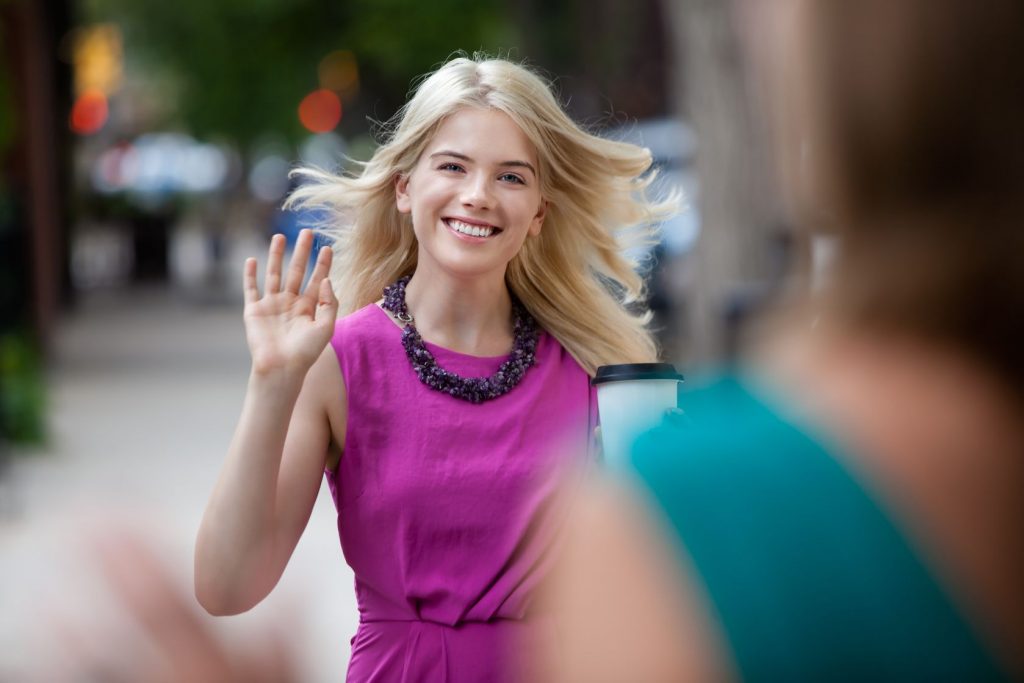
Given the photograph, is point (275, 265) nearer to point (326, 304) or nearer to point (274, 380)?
point (326, 304)

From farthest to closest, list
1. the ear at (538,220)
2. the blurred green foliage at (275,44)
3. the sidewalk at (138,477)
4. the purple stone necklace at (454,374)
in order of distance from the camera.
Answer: the blurred green foliage at (275,44) → the ear at (538,220) → the purple stone necklace at (454,374) → the sidewalk at (138,477)

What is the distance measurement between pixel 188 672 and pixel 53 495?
8338mm

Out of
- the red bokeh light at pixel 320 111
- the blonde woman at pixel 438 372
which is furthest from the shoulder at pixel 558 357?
the red bokeh light at pixel 320 111

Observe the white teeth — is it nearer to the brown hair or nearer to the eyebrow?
the eyebrow

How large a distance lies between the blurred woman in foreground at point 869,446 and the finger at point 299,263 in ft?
4.42

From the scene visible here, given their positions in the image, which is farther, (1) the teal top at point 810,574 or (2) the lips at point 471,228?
(2) the lips at point 471,228

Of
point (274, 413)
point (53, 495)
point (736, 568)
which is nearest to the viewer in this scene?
point (736, 568)

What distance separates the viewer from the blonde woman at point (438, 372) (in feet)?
7.84

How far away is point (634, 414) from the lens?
238 centimetres

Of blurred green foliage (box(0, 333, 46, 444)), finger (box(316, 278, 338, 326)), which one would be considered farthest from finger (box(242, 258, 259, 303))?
blurred green foliage (box(0, 333, 46, 444))

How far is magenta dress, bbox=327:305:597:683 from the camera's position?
2.52 meters

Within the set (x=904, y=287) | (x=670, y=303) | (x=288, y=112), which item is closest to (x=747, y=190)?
(x=670, y=303)

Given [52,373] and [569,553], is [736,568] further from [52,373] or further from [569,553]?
[52,373]

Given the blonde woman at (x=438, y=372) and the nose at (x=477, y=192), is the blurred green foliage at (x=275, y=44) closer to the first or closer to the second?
the blonde woman at (x=438, y=372)
